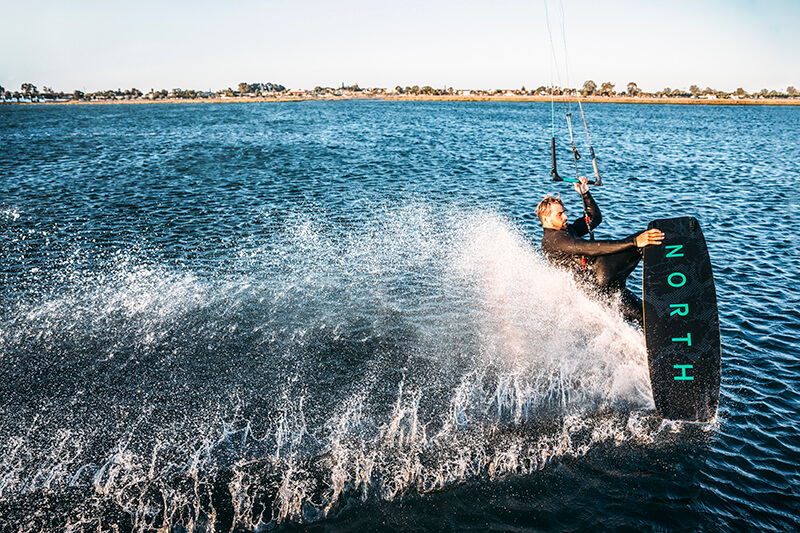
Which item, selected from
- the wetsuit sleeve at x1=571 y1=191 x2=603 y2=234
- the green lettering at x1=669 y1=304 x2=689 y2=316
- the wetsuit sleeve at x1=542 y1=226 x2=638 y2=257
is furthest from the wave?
the green lettering at x1=669 y1=304 x2=689 y2=316

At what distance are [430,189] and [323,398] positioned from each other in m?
16.9

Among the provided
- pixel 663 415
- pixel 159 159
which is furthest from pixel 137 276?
pixel 159 159

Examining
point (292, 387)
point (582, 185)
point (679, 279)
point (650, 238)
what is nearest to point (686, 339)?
point (679, 279)

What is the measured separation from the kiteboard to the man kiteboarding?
0.45 meters

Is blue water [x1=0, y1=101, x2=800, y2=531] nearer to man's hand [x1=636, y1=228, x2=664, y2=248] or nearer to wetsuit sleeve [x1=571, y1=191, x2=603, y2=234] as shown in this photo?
wetsuit sleeve [x1=571, y1=191, x2=603, y2=234]

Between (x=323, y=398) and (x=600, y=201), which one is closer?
(x=323, y=398)

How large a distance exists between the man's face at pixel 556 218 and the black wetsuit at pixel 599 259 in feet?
0.30

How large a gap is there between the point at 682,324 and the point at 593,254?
153 cm

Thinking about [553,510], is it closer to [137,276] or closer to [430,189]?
[137,276]

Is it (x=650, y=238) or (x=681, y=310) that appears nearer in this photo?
(x=650, y=238)

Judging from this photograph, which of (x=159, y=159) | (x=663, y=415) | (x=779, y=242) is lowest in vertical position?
(x=663, y=415)

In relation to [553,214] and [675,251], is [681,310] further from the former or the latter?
[553,214]

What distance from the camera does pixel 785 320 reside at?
9.58 meters

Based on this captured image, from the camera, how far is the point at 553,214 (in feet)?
22.9
